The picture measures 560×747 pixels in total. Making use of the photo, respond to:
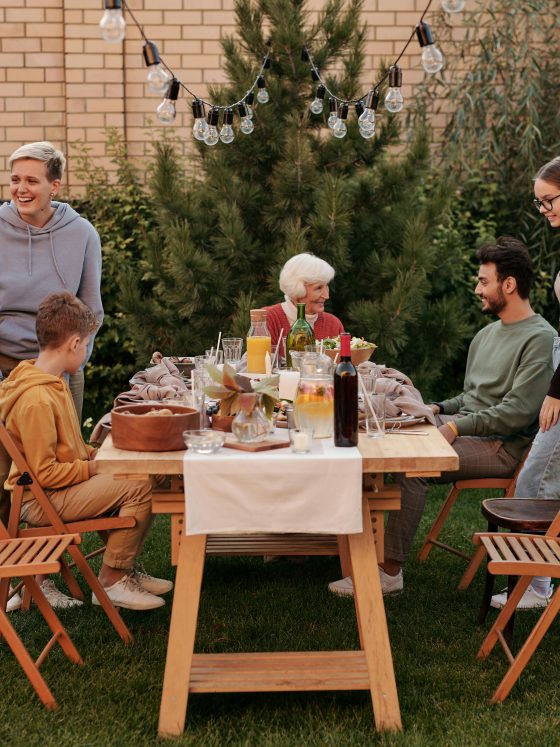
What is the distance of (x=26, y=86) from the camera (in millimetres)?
7086

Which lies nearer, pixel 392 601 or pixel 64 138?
pixel 392 601

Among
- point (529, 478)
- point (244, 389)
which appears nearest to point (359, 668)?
point (244, 389)

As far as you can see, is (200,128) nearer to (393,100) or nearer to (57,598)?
(393,100)

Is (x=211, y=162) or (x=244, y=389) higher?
(x=211, y=162)

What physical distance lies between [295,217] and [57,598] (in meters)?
2.57

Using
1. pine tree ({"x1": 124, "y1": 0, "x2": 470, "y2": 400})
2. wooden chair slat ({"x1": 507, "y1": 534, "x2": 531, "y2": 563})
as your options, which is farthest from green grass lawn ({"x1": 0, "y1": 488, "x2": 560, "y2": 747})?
pine tree ({"x1": 124, "y1": 0, "x2": 470, "y2": 400})

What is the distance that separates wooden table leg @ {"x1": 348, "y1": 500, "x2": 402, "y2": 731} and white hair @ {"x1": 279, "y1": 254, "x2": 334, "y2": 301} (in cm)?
187

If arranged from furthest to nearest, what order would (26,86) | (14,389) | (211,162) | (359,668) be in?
(26,86), (211,162), (14,389), (359,668)

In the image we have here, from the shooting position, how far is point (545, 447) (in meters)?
3.52

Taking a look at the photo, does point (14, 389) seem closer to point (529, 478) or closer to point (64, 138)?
point (529, 478)

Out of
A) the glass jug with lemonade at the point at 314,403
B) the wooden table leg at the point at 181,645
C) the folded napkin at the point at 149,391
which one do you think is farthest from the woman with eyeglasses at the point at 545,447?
the wooden table leg at the point at 181,645

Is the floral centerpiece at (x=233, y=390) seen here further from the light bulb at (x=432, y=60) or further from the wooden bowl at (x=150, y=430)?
the light bulb at (x=432, y=60)

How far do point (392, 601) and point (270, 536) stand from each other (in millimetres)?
551

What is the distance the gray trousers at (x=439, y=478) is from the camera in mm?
3730
